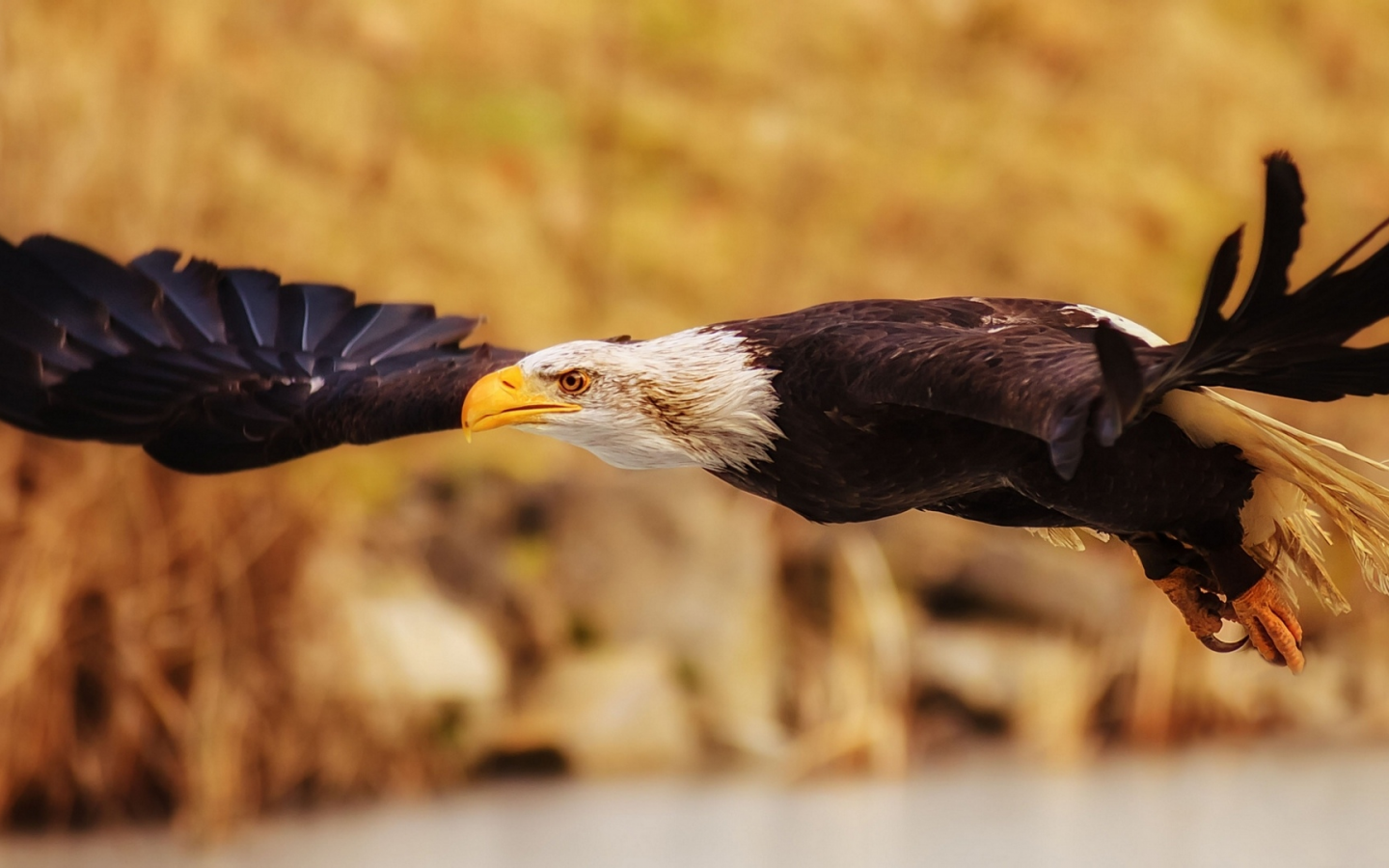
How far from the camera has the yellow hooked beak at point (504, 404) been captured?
9.53 ft

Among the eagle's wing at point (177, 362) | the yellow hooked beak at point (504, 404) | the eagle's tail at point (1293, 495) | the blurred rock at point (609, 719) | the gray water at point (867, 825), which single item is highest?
the eagle's wing at point (177, 362)

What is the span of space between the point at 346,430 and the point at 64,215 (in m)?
3.14

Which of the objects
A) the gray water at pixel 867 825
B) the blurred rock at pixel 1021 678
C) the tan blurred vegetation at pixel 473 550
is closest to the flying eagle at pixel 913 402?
the tan blurred vegetation at pixel 473 550

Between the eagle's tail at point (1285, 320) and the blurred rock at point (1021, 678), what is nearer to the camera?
the eagle's tail at point (1285, 320)

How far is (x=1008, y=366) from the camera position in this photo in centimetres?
241

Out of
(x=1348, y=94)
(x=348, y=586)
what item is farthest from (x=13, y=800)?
(x=1348, y=94)

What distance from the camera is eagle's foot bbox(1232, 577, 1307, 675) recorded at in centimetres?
300

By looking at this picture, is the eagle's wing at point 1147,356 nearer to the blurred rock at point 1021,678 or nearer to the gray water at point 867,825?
the gray water at point 867,825

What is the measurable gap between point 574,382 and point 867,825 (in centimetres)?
376

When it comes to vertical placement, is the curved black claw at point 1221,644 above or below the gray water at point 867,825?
above

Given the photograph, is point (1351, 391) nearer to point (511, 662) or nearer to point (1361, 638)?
point (511, 662)

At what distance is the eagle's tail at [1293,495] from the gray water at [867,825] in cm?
273

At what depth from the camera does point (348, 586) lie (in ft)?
21.0

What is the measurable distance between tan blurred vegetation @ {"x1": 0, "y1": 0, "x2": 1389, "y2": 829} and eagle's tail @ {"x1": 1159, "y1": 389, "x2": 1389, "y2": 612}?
12.8ft
